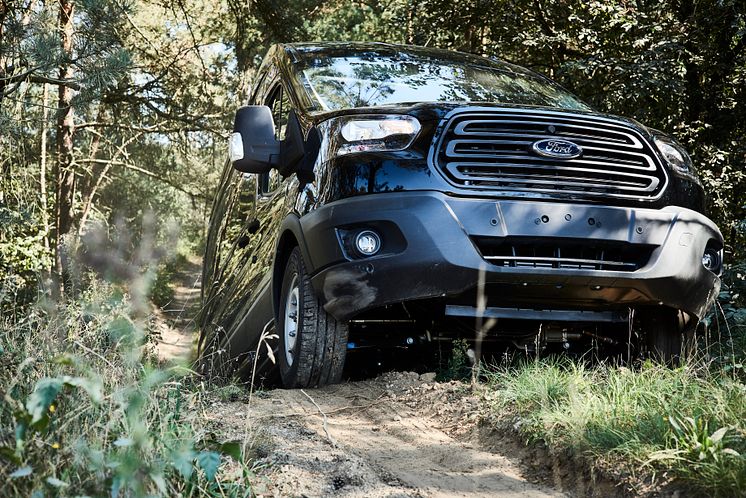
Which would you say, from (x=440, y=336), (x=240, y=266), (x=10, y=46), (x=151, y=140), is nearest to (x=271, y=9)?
(x=10, y=46)

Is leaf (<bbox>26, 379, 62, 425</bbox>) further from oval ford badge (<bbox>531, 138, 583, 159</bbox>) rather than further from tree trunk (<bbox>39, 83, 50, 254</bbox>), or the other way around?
tree trunk (<bbox>39, 83, 50, 254</bbox>)

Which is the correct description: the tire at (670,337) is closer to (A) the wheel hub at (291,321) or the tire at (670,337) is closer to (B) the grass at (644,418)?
(B) the grass at (644,418)

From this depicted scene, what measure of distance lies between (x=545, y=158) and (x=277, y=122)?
75.3 inches

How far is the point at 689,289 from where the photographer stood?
14.9ft

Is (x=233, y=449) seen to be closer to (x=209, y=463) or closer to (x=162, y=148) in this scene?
(x=209, y=463)

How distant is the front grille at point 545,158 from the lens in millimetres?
4238

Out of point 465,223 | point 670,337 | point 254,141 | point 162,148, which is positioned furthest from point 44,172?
point 465,223

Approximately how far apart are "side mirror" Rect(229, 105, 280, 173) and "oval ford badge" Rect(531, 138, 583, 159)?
1.32m

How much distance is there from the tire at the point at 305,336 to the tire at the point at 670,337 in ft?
5.55

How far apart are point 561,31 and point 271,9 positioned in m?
5.92

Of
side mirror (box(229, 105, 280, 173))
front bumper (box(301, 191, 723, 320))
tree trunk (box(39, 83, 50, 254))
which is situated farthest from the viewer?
tree trunk (box(39, 83, 50, 254))

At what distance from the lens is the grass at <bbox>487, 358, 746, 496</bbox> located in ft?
9.80

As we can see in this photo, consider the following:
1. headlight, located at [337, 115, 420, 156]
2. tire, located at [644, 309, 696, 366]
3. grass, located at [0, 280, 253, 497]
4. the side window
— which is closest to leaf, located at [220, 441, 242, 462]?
grass, located at [0, 280, 253, 497]

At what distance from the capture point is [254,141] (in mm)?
4684
